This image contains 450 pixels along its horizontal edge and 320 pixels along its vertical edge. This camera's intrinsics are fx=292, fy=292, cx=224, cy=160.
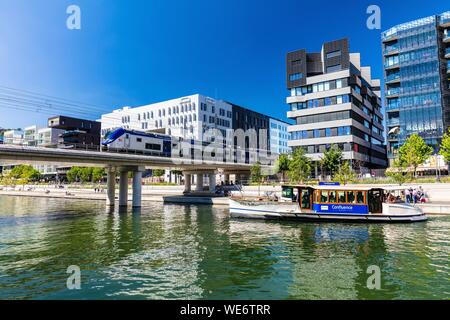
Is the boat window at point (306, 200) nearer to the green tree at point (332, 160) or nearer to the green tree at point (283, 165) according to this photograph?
the green tree at point (332, 160)

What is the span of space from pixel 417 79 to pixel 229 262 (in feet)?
286

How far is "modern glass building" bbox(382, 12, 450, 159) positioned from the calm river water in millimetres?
62347

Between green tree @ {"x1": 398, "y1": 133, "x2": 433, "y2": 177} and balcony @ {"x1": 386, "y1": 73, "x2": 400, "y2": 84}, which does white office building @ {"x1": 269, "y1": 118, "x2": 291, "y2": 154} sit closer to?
balcony @ {"x1": 386, "y1": 73, "x2": 400, "y2": 84}

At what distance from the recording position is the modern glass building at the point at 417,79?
7669 centimetres

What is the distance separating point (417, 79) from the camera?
8019 centimetres

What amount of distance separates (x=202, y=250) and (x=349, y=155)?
64100 millimetres

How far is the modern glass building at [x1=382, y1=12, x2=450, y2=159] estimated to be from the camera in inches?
3019

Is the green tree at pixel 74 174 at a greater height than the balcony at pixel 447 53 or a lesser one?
lesser

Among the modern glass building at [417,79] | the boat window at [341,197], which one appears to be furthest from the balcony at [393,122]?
the boat window at [341,197]

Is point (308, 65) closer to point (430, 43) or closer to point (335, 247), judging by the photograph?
point (430, 43)

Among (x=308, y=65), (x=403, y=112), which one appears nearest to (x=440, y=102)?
(x=403, y=112)

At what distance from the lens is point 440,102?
76250mm
